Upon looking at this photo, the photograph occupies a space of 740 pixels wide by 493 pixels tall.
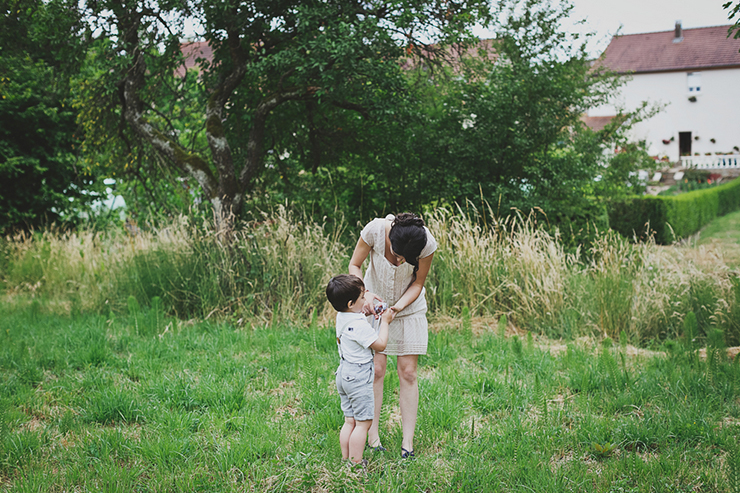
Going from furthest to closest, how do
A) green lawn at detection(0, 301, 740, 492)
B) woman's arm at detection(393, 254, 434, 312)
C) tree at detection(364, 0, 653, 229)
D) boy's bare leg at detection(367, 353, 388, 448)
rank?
tree at detection(364, 0, 653, 229), boy's bare leg at detection(367, 353, 388, 448), woman's arm at detection(393, 254, 434, 312), green lawn at detection(0, 301, 740, 492)

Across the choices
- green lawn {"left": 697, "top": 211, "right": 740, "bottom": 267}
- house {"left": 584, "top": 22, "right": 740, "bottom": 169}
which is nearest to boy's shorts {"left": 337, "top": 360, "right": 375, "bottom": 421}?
green lawn {"left": 697, "top": 211, "right": 740, "bottom": 267}

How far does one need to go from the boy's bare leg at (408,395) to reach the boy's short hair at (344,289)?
0.55 metres

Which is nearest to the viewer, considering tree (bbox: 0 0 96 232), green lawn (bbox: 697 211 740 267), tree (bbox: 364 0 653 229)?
tree (bbox: 364 0 653 229)

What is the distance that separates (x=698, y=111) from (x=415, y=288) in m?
37.8

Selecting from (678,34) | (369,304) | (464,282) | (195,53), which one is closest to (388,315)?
(369,304)

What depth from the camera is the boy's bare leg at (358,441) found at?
112 inches

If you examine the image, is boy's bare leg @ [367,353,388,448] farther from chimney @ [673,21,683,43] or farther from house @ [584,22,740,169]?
chimney @ [673,21,683,43]

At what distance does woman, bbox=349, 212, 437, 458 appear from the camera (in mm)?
3057

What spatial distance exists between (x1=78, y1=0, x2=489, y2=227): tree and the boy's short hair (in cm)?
462

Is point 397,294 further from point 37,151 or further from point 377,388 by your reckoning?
point 37,151

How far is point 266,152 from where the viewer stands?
9688 mm

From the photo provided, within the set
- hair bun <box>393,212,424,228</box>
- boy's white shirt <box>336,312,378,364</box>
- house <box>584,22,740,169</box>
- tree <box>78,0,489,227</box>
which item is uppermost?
house <box>584,22,740,169</box>

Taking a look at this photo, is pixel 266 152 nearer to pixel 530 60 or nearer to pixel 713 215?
pixel 530 60

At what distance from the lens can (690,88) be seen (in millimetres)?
33656
